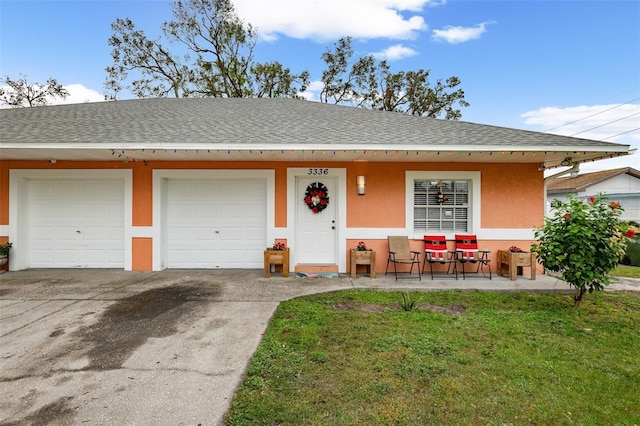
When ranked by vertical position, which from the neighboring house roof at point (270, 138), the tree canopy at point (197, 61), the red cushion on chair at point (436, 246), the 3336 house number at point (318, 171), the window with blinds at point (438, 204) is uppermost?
the tree canopy at point (197, 61)

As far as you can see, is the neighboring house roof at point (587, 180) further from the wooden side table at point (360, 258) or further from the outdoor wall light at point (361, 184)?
the wooden side table at point (360, 258)

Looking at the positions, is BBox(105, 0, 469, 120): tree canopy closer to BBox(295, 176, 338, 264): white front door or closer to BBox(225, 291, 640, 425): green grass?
BBox(295, 176, 338, 264): white front door

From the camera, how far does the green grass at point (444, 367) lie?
6.61 ft

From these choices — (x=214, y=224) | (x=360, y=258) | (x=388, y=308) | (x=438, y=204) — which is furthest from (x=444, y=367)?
(x=214, y=224)

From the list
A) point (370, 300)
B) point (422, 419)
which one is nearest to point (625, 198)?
point (370, 300)

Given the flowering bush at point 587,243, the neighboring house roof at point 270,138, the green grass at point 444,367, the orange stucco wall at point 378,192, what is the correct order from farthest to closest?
the orange stucco wall at point 378,192 < the neighboring house roof at point 270,138 < the flowering bush at point 587,243 < the green grass at point 444,367

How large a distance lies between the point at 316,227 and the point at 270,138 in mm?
2151

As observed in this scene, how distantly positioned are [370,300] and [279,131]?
11.9ft

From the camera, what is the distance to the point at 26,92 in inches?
627

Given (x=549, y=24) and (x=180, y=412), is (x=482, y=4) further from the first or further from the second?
(x=180, y=412)

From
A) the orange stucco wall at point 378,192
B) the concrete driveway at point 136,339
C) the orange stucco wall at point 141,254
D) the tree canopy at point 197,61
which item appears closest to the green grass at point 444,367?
the concrete driveway at point 136,339

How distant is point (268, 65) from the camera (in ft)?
50.1

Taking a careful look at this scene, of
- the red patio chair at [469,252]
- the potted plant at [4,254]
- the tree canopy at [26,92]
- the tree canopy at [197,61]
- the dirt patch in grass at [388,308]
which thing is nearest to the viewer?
the dirt patch in grass at [388,308]

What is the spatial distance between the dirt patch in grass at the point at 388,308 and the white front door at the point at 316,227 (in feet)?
6.96
